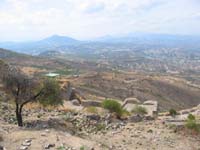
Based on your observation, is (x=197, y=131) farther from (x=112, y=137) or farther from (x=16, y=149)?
(x=16, y=149)

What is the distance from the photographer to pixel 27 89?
2367 cm

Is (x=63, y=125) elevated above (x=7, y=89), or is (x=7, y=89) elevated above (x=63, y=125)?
(x=7, y=89)

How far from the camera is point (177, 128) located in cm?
2653

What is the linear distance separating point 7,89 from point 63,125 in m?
4.54

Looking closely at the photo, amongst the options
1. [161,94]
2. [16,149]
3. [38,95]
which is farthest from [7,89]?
[161,94]

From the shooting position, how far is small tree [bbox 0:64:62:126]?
76.4 feet

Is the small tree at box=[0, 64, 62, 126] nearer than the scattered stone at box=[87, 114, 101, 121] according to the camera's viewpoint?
Yes

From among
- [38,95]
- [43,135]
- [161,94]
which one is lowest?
[161,94]

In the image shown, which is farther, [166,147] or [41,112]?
[41,112]

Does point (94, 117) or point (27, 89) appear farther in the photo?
point (94, 117)

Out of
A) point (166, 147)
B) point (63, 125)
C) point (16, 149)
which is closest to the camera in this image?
point (16, 149)

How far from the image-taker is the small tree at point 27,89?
23.3 m

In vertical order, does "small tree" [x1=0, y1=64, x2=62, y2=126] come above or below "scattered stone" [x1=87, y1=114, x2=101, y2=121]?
above

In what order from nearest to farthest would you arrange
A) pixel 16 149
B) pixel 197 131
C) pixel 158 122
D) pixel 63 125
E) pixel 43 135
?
pixel 16 149, pixel 43 135, pixel 63 125, pixel 197 131, pixel 158 122
